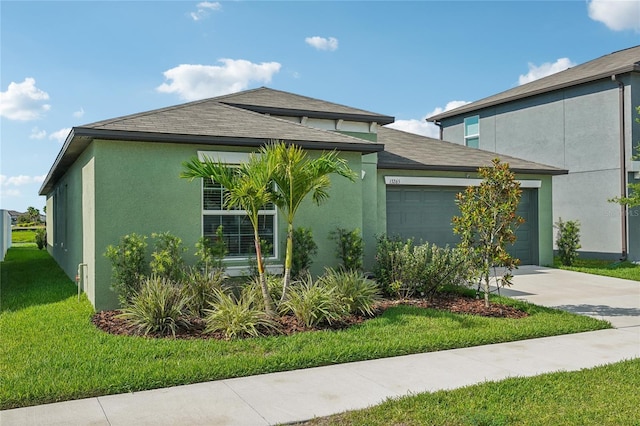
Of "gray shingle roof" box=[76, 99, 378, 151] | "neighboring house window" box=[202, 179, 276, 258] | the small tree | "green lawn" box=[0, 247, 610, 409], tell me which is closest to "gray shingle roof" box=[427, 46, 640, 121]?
the small tree

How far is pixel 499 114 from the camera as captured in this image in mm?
21344

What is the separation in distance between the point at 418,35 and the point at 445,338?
8.81 metres

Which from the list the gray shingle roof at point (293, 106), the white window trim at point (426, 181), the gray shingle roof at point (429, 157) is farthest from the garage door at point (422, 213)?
the gray shingle roof at point (293, 106)

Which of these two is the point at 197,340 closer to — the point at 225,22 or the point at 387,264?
the point at 387,264

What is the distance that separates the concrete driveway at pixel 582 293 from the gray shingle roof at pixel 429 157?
329 centimetres

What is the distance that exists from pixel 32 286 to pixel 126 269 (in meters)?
5.44

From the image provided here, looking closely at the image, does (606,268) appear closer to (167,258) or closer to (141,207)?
(167,258)

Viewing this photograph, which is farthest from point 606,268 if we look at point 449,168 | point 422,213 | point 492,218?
point 492,218

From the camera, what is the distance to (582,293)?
38.2ft

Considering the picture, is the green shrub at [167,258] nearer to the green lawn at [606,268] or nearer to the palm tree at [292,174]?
the palm tree at [292,174]

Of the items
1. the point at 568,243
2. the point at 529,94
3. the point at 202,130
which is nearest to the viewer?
the point at 202,130

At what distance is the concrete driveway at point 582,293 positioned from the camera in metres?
9.55

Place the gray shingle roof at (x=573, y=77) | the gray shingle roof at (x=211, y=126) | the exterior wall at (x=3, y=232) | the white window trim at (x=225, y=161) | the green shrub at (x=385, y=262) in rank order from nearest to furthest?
1. the gray shingle roof at (x=211, y=126)
2. the white window trim at (x=225, y=161)
3. the green shrub at (x=385, y=262)
4. the gray shingle roof at (x=573, y=77)
5. the exterior wall at (x=3, y=232)

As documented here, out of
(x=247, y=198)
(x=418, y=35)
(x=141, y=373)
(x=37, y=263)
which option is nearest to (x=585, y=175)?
(x=418, y=35)
